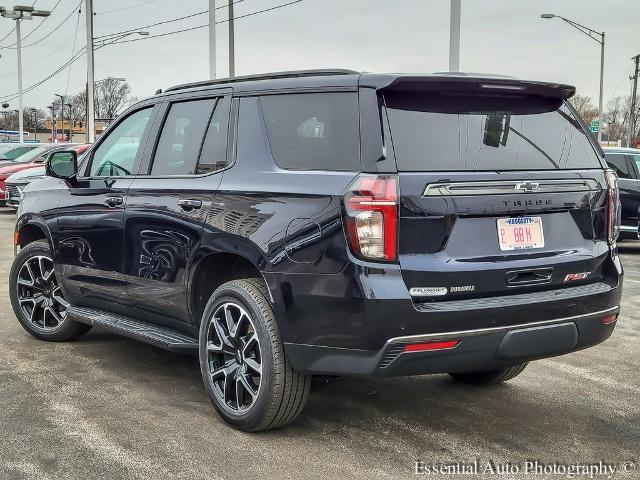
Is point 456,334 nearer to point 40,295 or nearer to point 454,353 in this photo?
point 454,353

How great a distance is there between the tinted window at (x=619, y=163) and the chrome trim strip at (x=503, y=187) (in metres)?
9.27

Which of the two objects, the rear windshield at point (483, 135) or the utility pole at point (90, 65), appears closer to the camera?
the rear windshield at point (483, 135)

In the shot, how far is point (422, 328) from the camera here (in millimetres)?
3459

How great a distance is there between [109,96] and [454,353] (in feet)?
356

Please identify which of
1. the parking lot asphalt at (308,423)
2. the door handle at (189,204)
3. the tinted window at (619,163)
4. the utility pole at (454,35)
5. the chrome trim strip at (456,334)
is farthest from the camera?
the utility pole at (454,35)

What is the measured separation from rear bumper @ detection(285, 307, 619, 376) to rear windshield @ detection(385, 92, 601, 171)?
2.57 ft

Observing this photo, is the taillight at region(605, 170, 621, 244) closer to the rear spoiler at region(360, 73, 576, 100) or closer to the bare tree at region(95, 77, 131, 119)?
the rear spoiler at region(360, 73, 576, 100)

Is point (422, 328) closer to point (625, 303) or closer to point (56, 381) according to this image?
point (56, 381)

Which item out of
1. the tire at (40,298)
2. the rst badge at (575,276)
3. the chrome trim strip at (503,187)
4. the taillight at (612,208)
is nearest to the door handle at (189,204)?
the chrome trim strip at (503,187)

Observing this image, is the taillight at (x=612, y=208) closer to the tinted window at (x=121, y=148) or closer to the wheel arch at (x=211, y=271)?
the wheel arch at (x=211, y=271)

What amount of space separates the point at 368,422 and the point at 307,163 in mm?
1485

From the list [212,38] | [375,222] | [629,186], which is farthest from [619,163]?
[212,38]

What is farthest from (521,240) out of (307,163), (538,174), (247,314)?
(247,314)

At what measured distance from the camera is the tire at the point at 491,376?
16.1 ft
